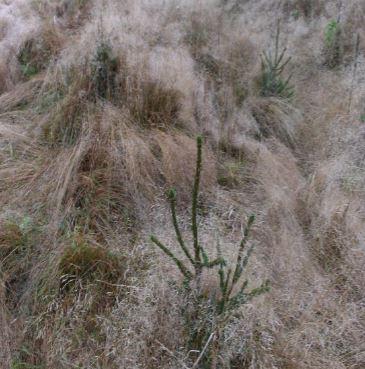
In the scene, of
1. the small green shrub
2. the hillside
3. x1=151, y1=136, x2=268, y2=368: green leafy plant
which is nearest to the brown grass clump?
the hillside

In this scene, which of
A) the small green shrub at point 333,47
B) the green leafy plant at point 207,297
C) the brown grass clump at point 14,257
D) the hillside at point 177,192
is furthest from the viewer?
the small green shrub at point 333,47

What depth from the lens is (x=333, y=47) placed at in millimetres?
4066

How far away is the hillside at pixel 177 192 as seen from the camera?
1838mm

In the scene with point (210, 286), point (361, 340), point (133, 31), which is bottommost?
point (361, 340)

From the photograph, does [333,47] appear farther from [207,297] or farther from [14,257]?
[14,257]

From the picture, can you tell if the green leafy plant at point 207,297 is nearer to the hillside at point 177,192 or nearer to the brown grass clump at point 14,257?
the hillside at point 177,192

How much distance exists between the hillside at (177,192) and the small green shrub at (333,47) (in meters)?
0.02

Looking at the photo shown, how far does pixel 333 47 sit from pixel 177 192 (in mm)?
2467

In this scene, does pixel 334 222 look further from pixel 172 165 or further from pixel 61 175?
pixel 61 175

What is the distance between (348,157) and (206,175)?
984 mm

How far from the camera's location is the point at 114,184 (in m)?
2.52

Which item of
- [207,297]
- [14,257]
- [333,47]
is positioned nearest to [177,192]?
[207,297]

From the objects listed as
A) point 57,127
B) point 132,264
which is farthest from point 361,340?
point 57,127

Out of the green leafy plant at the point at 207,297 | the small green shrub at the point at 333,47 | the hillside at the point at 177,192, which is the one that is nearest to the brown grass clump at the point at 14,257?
the hillside at the point at 177,192
